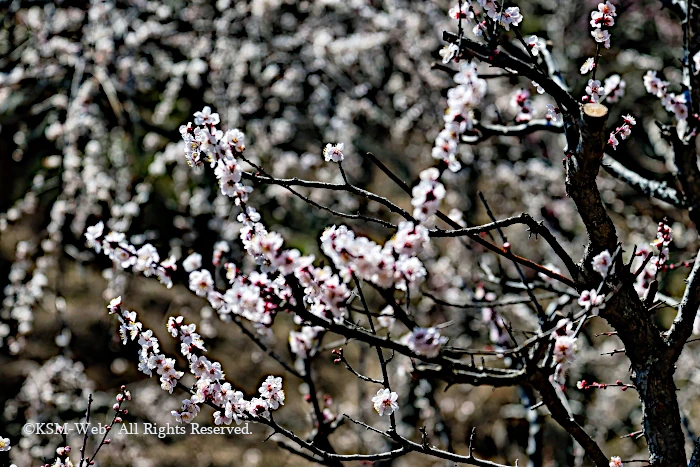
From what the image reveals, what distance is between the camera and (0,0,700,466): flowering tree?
1264 mm

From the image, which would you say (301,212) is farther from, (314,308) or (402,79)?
(314,308)

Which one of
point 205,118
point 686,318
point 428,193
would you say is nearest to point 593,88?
point 686,318

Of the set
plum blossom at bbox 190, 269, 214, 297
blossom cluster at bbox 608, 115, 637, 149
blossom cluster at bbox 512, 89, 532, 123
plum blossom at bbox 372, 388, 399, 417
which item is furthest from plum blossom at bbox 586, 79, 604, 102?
plum blossom at bbox 190, 269, 214, 297

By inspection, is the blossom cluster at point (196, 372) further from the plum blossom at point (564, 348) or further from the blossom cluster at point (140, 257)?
the plum blossom at point (564, 348)

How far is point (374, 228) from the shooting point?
5402mm

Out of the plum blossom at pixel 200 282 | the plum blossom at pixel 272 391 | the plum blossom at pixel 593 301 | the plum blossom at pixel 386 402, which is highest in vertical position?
the plum blossom at pixel 200 282

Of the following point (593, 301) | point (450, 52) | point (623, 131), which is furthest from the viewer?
point (623, 131)

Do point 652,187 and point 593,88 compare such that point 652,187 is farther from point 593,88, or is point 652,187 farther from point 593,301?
point 593,301

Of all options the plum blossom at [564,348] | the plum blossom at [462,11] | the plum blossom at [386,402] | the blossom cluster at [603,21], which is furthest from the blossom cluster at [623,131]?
the plum blossom at [386,402]

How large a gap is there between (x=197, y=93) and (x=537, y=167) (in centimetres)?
295

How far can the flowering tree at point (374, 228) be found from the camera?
1.26m

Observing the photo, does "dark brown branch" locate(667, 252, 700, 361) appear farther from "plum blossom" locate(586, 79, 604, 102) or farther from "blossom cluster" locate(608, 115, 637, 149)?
"plum blossom" locate(586, 79, 604, 102)

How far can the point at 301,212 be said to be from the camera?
4.88m

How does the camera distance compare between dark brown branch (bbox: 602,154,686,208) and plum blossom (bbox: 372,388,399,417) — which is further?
dark brown branch (bbox: 602,154,686,208)
